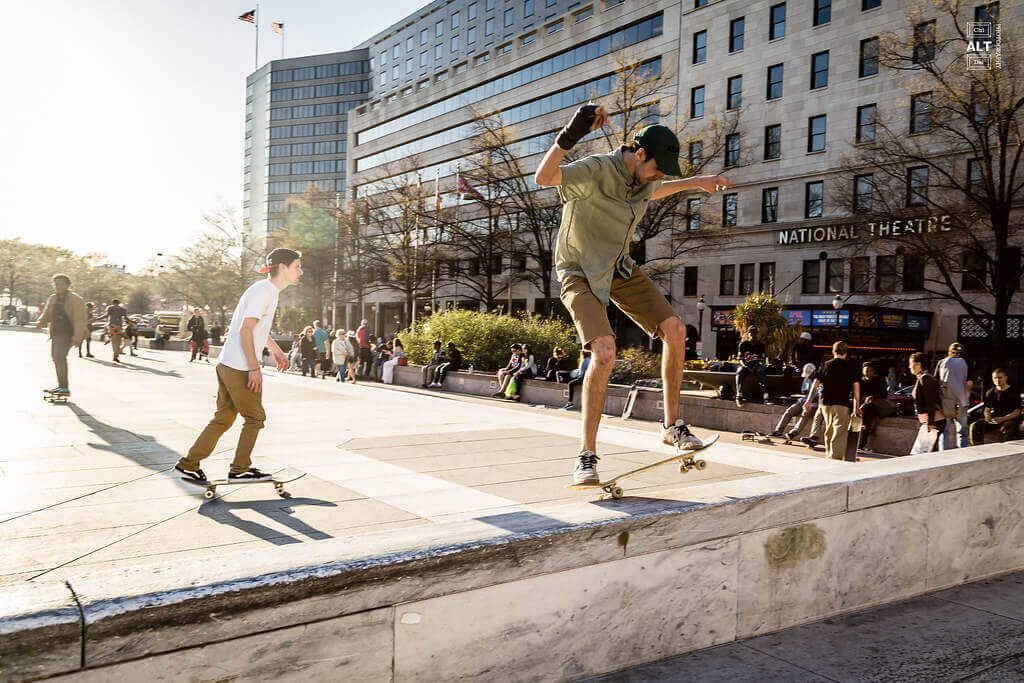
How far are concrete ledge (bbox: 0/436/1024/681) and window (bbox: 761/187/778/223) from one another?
36.7 metres

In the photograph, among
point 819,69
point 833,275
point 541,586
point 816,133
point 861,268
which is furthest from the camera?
point 816,133

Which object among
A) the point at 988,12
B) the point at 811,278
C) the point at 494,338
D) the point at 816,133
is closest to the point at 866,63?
the point at 816,133

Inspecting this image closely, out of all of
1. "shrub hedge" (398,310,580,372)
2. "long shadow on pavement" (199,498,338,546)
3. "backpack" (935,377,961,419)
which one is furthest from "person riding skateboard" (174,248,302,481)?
"shrub hedge" (398,310,580,372)

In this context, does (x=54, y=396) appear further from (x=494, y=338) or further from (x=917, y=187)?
(x=917, y=187)

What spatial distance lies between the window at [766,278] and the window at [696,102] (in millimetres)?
9576

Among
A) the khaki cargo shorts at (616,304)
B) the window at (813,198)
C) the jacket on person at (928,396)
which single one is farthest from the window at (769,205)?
the khaki cargo shorts at (616,304)

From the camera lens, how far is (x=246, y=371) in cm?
549

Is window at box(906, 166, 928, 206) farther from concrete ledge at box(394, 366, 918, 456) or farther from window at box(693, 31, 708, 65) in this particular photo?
window at box(693, 31, 708, 65)

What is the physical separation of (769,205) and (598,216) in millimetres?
37792

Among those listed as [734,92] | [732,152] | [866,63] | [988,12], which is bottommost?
[732,152]

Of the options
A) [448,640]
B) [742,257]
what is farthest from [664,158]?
[742,257]

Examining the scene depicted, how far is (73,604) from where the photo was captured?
1939 millimetres

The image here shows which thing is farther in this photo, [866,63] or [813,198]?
[813,198]

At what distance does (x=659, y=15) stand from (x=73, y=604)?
47227mm
